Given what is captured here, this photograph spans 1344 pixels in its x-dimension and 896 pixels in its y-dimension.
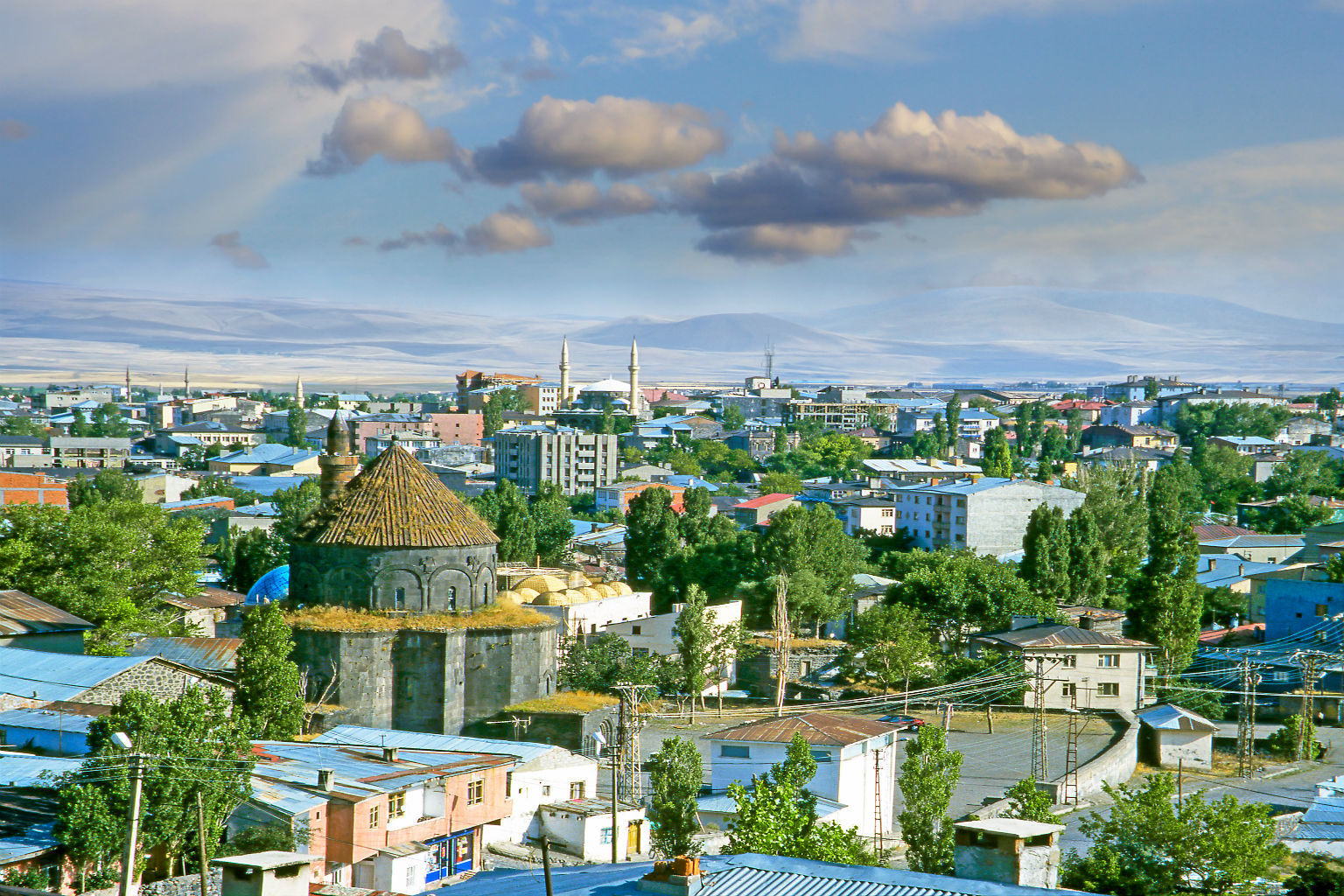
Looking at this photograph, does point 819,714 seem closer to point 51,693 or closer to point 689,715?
point 689,715

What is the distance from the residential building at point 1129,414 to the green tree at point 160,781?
519 ft

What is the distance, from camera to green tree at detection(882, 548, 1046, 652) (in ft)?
159

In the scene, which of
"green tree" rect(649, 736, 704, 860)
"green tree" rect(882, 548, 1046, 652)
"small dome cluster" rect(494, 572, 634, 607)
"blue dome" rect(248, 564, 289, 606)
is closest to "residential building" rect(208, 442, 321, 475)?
"small dome cluster" rect(494, 572, 634, 607)

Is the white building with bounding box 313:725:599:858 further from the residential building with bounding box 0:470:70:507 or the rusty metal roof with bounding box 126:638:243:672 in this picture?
the residential building with bounding box 0:470:70:507

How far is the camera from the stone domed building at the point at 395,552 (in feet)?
116

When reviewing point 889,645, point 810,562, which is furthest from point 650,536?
point 889,645

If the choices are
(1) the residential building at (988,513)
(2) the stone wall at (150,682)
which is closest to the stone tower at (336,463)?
(2) the stone wall at (150,682)

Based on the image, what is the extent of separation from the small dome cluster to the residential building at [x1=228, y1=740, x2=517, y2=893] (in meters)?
17.2

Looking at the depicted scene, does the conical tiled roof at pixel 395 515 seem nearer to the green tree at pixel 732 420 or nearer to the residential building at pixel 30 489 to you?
the residential building at pixel 30 489

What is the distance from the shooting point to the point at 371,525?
117 ft

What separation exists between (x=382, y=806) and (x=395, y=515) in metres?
12.8

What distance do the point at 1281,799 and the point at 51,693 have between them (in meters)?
26.9

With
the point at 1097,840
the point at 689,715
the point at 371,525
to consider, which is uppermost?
the point at 371,525

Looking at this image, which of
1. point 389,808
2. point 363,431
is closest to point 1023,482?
point 389,808
